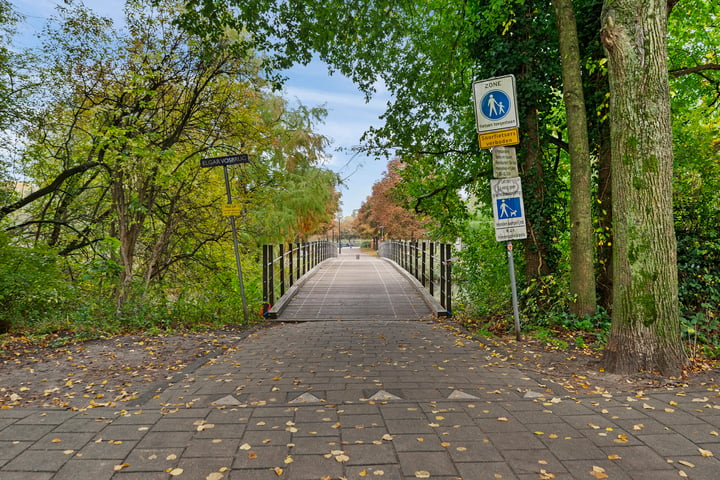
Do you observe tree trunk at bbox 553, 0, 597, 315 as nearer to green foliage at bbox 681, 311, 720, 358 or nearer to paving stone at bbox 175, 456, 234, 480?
green foliage at bbox 681, 311, 720, 358

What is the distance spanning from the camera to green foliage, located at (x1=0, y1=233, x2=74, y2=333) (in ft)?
24.5

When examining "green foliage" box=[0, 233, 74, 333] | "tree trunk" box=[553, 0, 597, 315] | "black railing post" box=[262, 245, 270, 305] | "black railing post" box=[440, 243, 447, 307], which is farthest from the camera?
"black railing post" box=[262, 245, 270, 305]

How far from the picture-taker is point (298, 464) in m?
2.55

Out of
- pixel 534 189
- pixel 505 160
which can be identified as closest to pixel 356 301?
pixel 534 189

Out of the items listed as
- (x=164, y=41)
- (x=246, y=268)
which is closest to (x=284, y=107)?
(x=246, y=268)

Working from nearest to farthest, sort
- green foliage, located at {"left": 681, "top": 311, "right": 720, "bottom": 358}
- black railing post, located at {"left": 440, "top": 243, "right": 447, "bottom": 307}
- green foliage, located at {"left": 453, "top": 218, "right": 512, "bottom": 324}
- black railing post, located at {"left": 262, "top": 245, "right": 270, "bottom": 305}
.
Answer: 1. green foliage, located at {"left": 681, "top": 311, "right": 720, "bottom": 358}
2. green foliage, located at {"left": 453, "top": 218, "right": 512, "bottom": 324}
3. black railing post, located at {"left": 440, "top": 243, "right": 447, "bottom": 307}
4. black railing post, located at {"left": 262, "top": 245, "right": 270, "bottom": 305}

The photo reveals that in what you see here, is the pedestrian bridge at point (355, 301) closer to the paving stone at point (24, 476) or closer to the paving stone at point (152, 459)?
the paving stone at point (152, 459)

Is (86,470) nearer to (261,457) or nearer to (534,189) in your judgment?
(261,457)

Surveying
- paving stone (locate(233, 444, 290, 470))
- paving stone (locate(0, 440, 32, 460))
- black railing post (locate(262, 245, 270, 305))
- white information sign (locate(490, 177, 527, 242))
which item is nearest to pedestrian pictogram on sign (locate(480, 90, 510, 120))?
white information sign (locate(490, 177, 527, 242))

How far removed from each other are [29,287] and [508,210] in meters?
7.83

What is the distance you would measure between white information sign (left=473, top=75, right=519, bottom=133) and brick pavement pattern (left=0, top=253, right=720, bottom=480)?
3.01 metres

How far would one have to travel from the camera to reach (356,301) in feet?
33.6

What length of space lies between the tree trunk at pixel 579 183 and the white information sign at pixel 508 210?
909 millimetres

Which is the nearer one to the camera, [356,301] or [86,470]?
[86,470]
